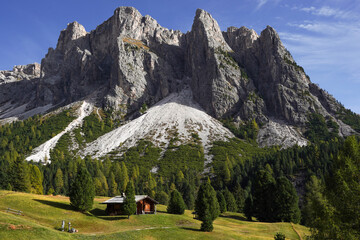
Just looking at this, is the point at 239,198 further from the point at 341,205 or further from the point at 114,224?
the point at 341,205

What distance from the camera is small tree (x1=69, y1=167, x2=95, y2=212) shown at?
52031mm

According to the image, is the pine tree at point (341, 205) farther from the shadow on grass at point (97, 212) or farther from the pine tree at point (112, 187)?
the pine tree at point (112, 187)

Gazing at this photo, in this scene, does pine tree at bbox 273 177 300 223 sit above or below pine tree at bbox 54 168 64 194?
below

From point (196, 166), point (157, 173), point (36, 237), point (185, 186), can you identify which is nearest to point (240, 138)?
point (196, 166)

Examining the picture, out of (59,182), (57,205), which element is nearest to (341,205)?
(57,205)

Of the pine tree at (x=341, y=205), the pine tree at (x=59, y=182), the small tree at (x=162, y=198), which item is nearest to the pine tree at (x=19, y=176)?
the pine tree at (x=59, y=182)

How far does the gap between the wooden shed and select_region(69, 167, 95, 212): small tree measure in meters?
4.01

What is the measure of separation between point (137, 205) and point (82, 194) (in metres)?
12.2

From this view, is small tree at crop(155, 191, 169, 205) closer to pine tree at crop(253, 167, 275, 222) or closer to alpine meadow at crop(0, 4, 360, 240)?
alpine meadow at crop(0, 4, 360, 240)

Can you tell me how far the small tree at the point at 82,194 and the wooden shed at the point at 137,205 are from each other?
4.01 m

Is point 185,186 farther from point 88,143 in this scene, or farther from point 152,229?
point 88,143

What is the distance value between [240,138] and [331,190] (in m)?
180

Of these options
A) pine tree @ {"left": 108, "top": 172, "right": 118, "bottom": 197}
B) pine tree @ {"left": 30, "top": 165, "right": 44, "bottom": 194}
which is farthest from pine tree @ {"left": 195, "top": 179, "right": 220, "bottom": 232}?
pine tree @ {"left": 108, "top": 172, "right": 118, "bottom": 197}

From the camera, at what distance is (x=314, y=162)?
4744 inches
